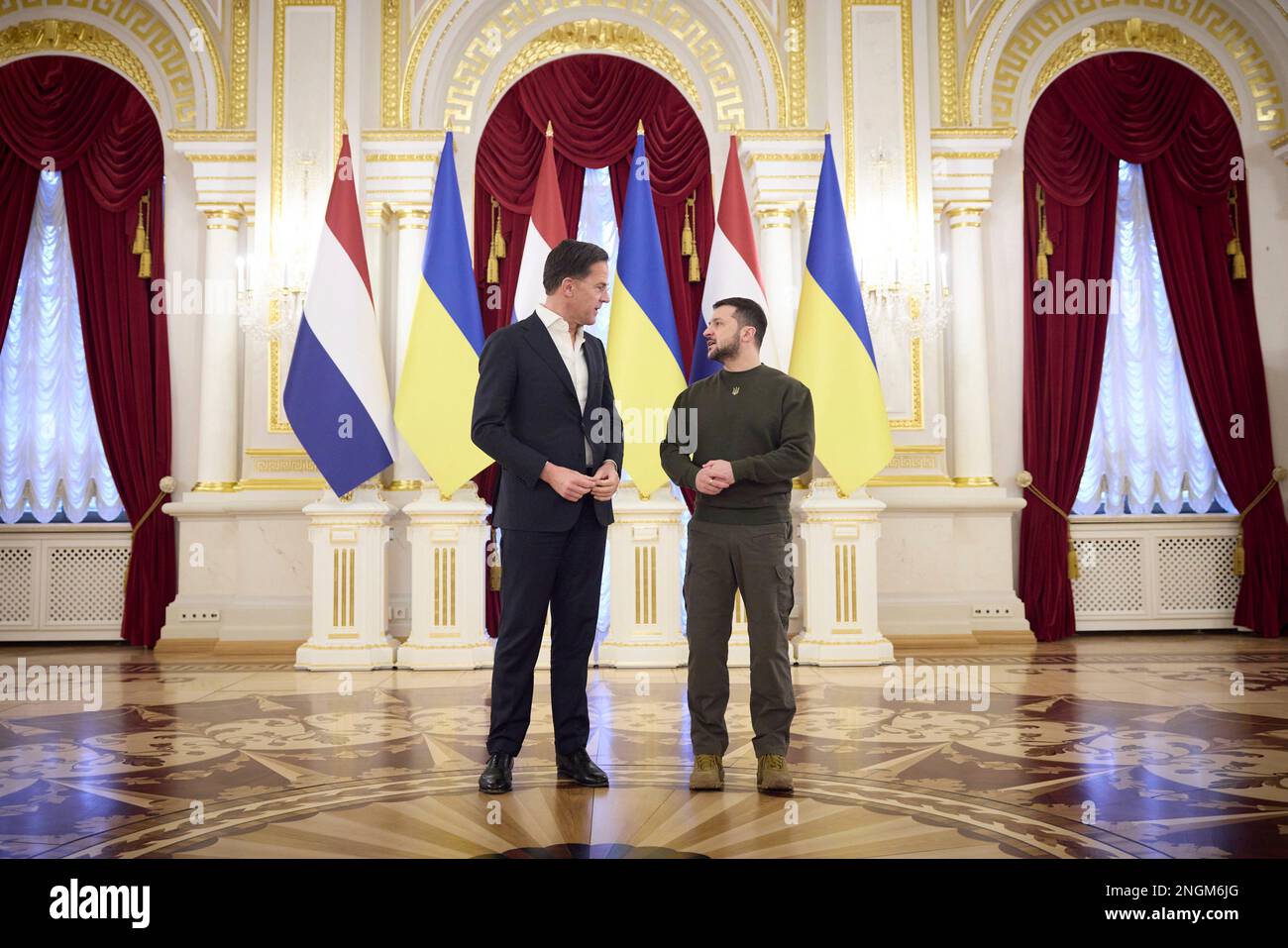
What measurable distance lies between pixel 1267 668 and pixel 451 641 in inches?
170

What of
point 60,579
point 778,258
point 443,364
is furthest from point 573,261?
point 60,579

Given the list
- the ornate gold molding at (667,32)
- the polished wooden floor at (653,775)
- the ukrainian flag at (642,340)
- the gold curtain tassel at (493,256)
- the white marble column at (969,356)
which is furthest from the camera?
the ornate gold molding at (667,32)

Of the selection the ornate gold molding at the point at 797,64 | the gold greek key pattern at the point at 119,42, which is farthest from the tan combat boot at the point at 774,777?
the gold greek key pattern at the point at 119,42

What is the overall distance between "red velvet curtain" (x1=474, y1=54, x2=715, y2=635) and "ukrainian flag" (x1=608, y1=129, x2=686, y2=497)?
3.76 feet

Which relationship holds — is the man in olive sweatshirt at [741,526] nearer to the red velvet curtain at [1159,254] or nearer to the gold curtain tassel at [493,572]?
Answer: the gold curtain tassel at [493,572]

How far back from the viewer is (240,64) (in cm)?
710

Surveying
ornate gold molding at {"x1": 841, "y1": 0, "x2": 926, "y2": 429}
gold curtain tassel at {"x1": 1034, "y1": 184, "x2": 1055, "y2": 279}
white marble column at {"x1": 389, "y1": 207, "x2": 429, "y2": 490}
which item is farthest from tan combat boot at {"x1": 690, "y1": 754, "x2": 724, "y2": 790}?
gold curtain tassel at {"x1": 1034, "y1": 184, "x2": 1055, "y2": 279}

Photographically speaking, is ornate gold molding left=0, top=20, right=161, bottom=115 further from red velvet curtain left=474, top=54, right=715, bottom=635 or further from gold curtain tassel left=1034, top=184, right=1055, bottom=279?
gold curtain tassel left=1034, top=184, right=1055, bottom=279

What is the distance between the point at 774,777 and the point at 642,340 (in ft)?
11.2

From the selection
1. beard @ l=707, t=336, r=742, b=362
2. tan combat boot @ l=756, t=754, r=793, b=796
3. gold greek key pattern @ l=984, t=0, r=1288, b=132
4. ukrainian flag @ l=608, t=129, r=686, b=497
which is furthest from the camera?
gold greek key pattern @ l=984, t=0, r=1288, b=132

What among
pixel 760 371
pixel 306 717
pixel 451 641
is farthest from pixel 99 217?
pixel 760 371

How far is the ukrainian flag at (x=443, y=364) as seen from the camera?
5.86 m

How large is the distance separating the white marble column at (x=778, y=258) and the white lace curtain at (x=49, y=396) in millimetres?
4722

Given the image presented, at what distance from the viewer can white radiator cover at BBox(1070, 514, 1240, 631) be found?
24.5ft
